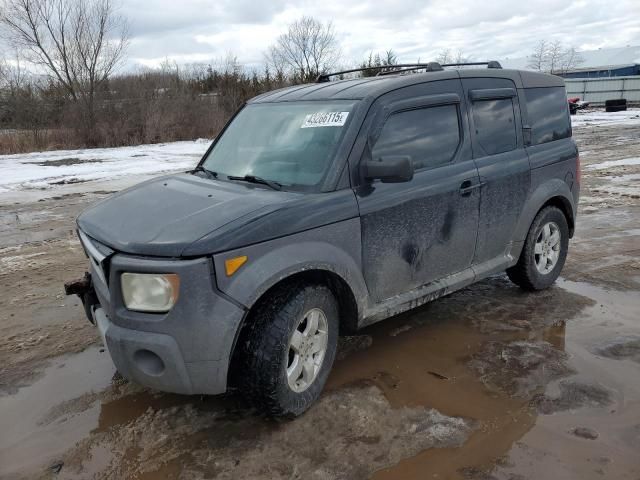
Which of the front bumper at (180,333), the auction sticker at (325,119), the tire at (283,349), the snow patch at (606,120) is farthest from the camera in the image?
the snow patch at (606,120)

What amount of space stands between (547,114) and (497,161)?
1003 millimetres

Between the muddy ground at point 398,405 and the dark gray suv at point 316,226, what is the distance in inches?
11.9

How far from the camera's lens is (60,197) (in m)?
10.8

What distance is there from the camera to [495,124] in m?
4.32

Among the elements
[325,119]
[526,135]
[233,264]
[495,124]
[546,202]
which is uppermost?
[325,119]

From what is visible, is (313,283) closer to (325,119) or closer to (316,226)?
(316,226)

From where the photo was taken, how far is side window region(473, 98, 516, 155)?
419cm

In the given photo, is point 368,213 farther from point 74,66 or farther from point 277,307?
point 74,66

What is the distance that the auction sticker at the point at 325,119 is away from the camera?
3496mm

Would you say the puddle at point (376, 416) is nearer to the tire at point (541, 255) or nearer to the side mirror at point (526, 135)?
the tire at point (541, 255)

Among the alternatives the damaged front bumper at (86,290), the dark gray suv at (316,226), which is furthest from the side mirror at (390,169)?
the damaged front bumper at (86,290)

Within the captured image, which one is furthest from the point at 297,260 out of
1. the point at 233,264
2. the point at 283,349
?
the point at 283,349

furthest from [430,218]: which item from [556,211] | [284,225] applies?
[556,211]

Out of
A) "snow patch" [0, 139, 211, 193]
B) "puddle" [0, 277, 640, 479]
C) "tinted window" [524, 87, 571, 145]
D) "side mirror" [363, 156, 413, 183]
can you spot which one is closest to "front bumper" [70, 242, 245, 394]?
"puddle" [0, 277, 640, 479]
